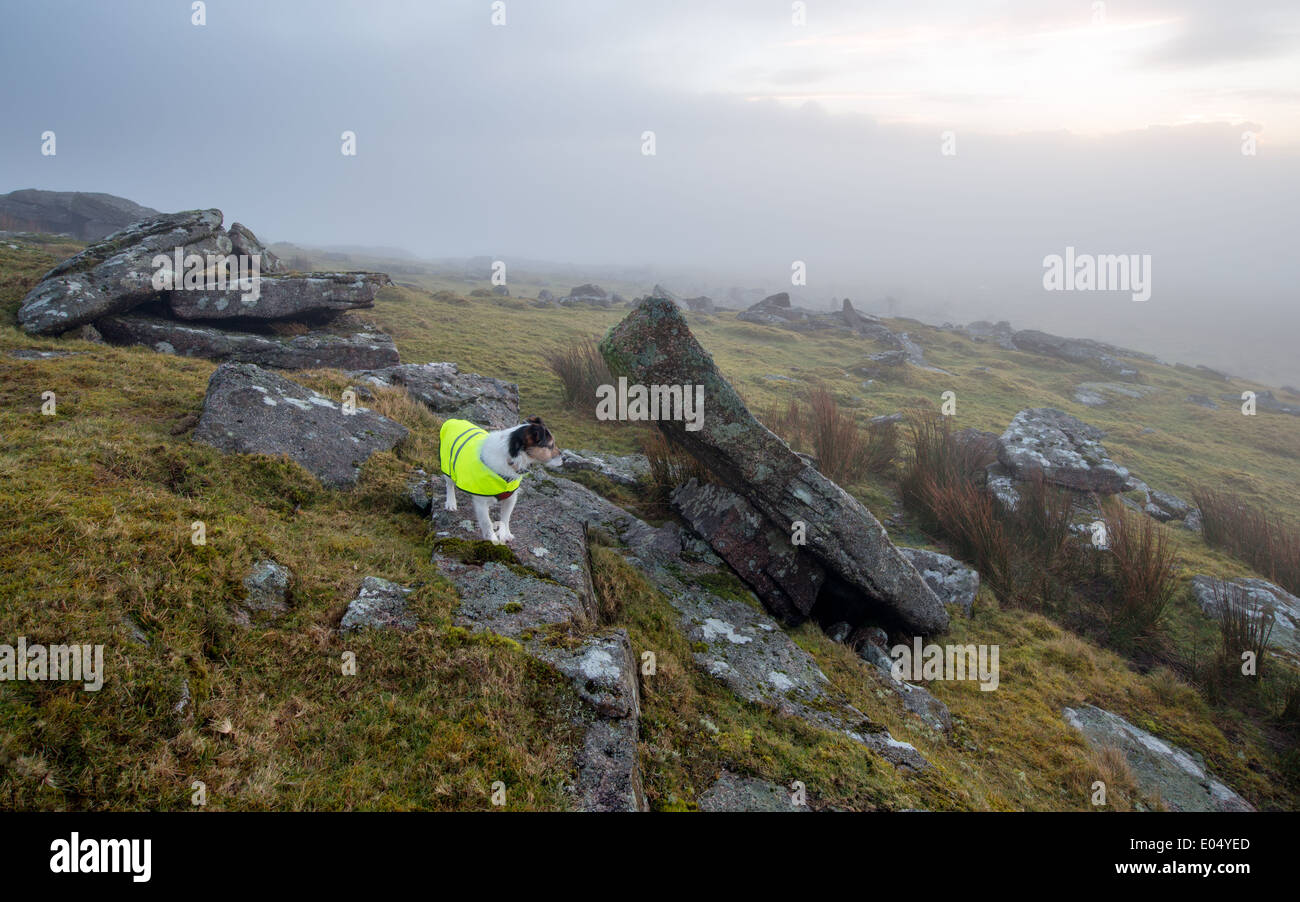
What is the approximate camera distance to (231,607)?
3807 mm

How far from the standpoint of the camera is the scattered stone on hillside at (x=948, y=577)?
26.9 feet

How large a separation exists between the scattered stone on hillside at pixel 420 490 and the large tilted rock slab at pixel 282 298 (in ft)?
29.1

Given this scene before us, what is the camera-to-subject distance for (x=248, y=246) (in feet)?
50.9

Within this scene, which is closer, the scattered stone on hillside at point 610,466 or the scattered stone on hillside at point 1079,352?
the scattered stone on hillside at point 610,466

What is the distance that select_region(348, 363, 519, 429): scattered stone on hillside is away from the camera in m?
10.5

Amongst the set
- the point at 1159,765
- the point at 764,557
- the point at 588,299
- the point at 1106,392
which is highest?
the point at 588,299

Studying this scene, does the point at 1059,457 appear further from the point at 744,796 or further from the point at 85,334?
the point at 85,334

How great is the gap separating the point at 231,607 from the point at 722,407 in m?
5.25

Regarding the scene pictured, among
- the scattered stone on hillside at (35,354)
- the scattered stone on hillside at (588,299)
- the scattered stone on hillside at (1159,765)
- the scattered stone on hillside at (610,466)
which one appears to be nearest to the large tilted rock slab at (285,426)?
the scattered stone on hillside at (610,466)

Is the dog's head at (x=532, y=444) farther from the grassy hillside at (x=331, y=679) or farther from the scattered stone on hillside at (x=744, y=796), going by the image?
the scattered stone on hillside at (x=744, y=796)

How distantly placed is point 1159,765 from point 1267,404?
38.2m

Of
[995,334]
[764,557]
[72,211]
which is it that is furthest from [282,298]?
[995,334]
